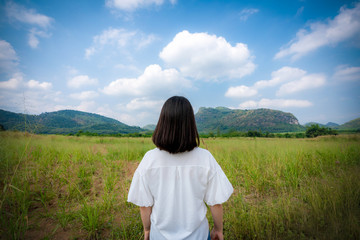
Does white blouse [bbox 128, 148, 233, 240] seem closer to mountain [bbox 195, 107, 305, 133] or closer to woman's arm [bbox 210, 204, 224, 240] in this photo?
woman's arm [bbox 210, 204, 224, 240]

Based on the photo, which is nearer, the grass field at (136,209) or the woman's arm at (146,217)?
the woman's arm at (146,217)

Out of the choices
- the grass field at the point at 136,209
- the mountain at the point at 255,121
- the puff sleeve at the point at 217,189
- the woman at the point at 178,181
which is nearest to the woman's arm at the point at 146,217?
the woman at the point at 178,181

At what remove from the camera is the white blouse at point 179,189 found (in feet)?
4.10

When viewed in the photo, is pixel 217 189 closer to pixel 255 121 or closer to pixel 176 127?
pixel 176 127

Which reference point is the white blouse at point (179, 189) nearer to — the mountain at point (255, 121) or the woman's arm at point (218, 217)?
the woman's arm at point (218, 217)

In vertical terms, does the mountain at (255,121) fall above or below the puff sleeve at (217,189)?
above

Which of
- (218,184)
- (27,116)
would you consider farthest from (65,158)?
(218,184)

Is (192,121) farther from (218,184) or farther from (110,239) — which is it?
(110,239)

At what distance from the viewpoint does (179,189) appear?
128 centimetres

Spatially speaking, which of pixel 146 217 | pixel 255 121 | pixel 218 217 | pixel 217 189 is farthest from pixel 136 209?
pixel 255 121

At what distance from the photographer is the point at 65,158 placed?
16.8 feet

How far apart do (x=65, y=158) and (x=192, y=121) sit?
5943 millimetres

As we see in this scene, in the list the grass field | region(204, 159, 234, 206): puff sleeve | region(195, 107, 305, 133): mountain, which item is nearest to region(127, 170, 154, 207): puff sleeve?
region(204, 159, 234, 206): puff sleeve

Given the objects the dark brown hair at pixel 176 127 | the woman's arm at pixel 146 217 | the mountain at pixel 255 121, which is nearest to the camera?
the dark brown hair at pixel 176 127
